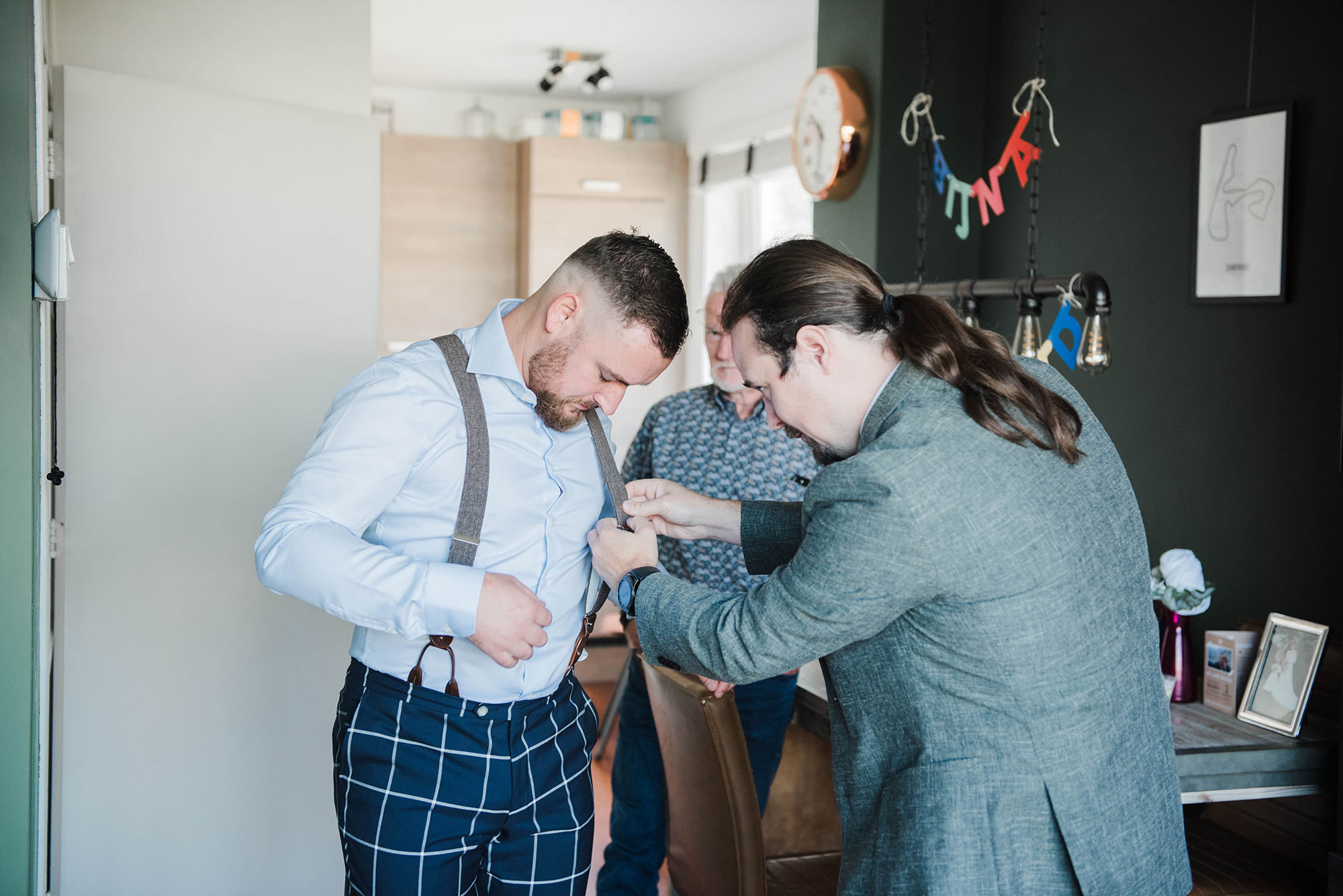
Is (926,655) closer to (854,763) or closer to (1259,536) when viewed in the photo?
(854,763)

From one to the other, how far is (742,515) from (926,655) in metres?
0.54

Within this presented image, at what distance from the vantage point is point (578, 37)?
5.01 metres

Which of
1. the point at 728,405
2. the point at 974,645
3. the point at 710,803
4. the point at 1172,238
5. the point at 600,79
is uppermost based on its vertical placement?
the point at 600,79

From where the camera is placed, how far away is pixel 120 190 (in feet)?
6.53

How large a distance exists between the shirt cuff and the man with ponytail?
0.21 metres

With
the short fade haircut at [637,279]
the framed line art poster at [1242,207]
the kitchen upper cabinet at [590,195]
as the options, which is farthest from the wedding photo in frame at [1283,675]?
the kitchen upper cabinet at [590,195]

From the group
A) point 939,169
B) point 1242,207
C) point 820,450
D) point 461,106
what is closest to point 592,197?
point 461,106

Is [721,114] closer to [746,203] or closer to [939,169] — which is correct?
[746,203]

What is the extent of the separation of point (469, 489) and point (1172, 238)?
217 cm

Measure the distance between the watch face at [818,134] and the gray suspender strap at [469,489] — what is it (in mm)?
2463

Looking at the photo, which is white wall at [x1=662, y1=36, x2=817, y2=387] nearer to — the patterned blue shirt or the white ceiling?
the white ceiling

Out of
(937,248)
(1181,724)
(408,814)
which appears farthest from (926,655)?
(937,248)

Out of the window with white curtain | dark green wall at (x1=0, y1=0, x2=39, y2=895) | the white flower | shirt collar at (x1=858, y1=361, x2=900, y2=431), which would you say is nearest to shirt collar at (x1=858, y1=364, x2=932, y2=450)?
shirt collar at (x1=858, y1=361, x2=900, y2=431)

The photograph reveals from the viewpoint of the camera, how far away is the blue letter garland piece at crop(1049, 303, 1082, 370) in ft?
7.29
